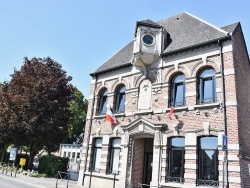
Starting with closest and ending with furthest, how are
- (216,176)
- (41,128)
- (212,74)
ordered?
(216,176), (212,74), (41,128)

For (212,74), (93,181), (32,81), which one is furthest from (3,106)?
(212,74)

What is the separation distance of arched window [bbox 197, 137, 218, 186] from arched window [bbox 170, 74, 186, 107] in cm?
245

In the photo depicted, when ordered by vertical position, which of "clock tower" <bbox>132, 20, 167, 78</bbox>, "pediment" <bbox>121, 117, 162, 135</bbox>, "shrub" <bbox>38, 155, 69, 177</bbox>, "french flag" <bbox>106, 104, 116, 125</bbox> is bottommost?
"shrub" <bbox>38, 155, 69, 177</bbox>

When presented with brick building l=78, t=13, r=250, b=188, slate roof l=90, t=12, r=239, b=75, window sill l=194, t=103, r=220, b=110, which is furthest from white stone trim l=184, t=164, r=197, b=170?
slate roof l=90, t=12, r=239, b=75

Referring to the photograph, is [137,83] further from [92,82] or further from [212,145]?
[212,145]

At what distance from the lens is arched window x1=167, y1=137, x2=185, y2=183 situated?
12508 millimetres

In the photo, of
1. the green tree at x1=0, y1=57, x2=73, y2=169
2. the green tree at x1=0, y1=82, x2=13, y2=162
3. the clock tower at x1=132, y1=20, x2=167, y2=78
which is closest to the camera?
the clock tower at x1=132, y1=20, x2=167, y2=78

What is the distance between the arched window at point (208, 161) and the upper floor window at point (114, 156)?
535cm

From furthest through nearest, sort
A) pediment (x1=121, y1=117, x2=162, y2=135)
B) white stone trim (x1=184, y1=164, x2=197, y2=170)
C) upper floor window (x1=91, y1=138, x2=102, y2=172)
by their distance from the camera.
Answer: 1. upper floor window (x1=91, y1=138, x2=102, y2=172)
2. pediment (x1=121, y1=117, x2=162, y2=135)
3. white stone trim (x1=184, y1=164, x2=197, y2=170)

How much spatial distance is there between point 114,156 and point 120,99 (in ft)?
12.3

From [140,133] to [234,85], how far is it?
222 inches

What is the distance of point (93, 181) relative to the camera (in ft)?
52.9

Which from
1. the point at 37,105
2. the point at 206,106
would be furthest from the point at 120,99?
the point at 37,105

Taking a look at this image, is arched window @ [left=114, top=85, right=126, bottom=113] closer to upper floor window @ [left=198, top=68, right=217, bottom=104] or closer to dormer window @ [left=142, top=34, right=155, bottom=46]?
dormer window @ [left=142, top=34, right=155, bottom=46]
